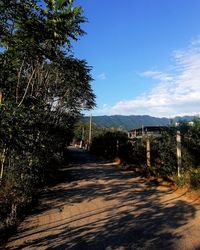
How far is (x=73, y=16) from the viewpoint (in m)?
3.89

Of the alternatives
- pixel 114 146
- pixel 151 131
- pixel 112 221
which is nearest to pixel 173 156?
pixel 112 221

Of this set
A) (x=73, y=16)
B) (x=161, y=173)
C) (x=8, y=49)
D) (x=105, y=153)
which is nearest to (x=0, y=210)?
(x=8, y=49)

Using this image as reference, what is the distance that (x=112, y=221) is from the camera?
6.68 m

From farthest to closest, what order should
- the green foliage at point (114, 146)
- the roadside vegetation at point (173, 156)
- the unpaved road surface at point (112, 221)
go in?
the green foliage at point (114, 146) → the roadside vegetation at point (173, 156) → the unpaved road surface at point (112, 221)

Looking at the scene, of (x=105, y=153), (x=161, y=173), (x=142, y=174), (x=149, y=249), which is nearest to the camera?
(x=149, y=249)

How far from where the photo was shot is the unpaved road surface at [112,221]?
5383mm

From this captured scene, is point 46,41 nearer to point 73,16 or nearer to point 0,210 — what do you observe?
point 73,16

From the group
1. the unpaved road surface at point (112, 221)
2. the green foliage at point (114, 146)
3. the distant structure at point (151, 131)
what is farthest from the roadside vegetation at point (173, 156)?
the green foliage at point (114, 146)

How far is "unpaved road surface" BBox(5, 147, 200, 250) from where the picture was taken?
538cm

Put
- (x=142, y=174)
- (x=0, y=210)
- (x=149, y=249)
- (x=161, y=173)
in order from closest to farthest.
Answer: (x=149, y=249) < (x=0, y=210) < (x=161, y=173) < (x=142, y=174)

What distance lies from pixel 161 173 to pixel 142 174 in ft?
6.53

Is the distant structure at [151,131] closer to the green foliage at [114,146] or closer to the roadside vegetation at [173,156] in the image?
the roadside vegetation at [173,156]

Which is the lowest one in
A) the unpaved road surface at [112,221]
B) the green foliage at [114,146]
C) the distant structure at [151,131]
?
the unpaved road surface at [112,221]

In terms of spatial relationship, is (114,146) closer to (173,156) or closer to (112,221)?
(173,156)
